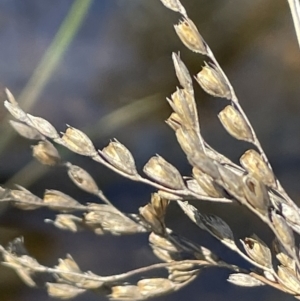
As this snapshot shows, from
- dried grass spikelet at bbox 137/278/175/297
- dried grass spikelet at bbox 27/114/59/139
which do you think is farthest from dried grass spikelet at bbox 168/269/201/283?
dried grass spikelet at bbox 27/114/59/139

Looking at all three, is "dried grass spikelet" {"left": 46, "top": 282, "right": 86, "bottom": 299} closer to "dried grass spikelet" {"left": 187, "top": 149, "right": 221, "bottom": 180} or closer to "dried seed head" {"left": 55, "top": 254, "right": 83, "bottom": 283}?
"dried seed head" {"left": 55, "top": 254, "right": 83, "bottom": 283}

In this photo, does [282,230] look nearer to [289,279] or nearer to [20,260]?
[289,279]

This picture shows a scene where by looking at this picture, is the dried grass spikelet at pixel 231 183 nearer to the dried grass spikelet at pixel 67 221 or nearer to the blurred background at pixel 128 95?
the dried grass spikelet at pixel 67 221

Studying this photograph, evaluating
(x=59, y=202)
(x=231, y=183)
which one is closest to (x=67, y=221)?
(x=59, y=202)

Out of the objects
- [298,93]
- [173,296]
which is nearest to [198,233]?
[173,296]

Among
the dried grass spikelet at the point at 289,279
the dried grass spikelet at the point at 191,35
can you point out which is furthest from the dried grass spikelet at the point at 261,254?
the dried grass spikelet at the point at 191,35

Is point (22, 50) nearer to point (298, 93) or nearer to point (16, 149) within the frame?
point (16, 149)
